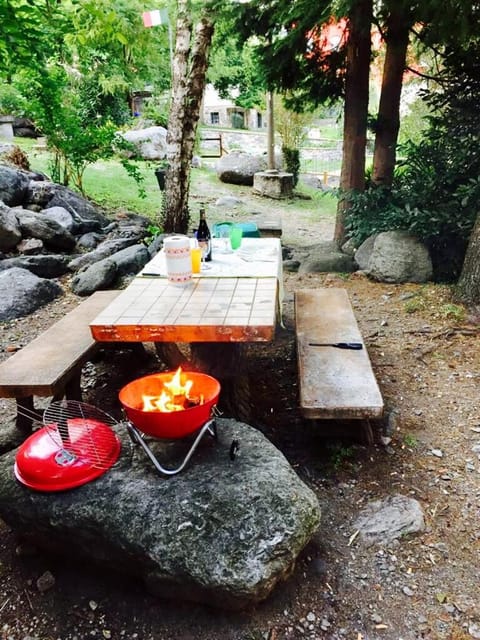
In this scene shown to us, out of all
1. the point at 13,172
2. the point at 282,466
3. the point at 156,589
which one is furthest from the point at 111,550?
the point at 13,172

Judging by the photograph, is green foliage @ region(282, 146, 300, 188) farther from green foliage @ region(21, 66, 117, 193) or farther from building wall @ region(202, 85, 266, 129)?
building wall @ region(202, 85, 266, 129)

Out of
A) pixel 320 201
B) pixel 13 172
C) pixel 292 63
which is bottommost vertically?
pixel 320 201

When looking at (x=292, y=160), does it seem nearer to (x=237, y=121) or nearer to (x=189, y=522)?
(x=189, y=522)

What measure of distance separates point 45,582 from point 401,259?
4.73m

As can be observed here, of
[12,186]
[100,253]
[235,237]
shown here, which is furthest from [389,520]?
[12,186]

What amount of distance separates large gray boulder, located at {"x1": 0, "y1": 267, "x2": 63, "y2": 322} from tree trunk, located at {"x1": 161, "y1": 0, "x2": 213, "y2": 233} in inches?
89.2

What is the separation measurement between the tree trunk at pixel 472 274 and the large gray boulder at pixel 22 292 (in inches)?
169

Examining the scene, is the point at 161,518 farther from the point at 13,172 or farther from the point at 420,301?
the point at 13,172

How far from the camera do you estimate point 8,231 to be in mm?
6402

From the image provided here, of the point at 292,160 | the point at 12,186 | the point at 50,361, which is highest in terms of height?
the point at 12,186

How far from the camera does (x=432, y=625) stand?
184 cm

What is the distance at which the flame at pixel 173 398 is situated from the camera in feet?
6.60

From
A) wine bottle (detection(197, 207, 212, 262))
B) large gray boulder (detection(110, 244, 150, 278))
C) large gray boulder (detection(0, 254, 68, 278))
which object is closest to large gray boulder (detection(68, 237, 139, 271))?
large gray boulder (detection(0, 254, 68, 278))

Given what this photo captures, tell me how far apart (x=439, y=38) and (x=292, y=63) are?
8.07ft
